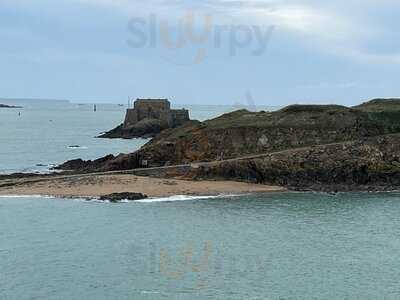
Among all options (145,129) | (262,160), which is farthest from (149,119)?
(262,160)

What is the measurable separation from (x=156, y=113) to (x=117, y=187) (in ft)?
275

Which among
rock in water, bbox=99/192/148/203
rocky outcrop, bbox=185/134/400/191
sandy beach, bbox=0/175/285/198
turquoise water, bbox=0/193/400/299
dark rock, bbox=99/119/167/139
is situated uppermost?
dark rock, bbox=99/119/167/139

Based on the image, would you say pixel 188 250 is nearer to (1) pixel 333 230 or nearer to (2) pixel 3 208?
(1) pixel 333 230

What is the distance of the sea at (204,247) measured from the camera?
96.8 ft

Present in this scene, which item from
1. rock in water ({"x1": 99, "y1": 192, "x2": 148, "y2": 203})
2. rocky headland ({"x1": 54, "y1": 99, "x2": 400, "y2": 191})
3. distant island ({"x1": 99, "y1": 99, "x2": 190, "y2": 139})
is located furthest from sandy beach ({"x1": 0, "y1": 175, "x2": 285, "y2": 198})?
distant island ({"x1": 99, "y1": 99, "x2": 190, "y2": 139})

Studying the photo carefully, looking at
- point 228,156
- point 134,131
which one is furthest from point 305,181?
point 134,131

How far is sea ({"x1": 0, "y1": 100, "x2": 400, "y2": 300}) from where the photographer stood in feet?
96.8

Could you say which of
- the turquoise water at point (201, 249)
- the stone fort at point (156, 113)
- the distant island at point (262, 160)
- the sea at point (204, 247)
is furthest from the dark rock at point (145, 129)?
the turquoise water at point (201, 249)

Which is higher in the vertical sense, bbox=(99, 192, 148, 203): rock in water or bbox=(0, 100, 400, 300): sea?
bbox=(99, 192, 148, 203): rock in water

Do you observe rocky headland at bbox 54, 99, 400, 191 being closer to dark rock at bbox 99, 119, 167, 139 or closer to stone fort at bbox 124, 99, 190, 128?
dark rock at bbox 99, 119, 167, 139

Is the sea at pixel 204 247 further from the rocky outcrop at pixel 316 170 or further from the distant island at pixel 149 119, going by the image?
the distant island at pixel 149 119

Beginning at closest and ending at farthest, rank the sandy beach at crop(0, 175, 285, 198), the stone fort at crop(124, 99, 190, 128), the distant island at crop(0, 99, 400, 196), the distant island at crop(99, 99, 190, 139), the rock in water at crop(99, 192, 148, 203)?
the rock in water at crop(99, 192, 148, 203) < the sandy beach at crop(0, 175, 285, 198) < the distant island at crop(0, 99, 400, 196) < the distant island at crop(99, 99, 190, 139) < the stone fort at crop(124, 99, 190, 128)

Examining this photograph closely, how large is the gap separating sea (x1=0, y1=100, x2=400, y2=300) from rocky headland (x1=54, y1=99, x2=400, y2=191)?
17.0ft

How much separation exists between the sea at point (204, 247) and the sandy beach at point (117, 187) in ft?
7.58
